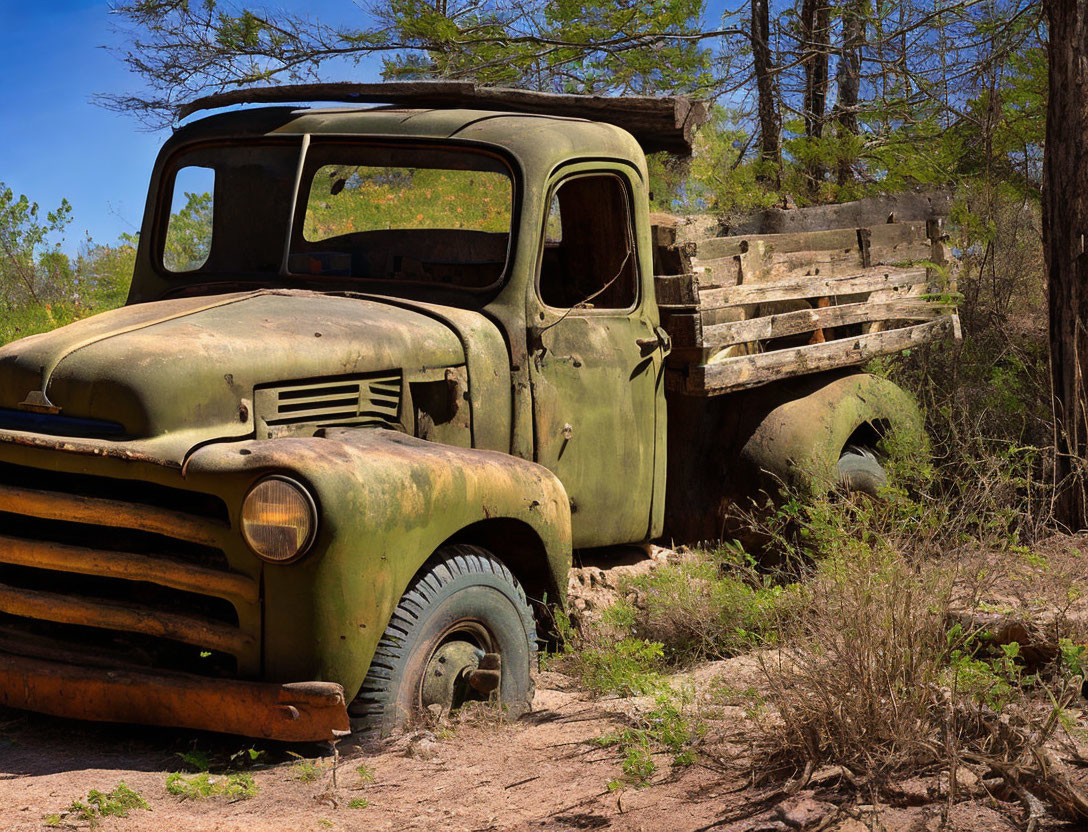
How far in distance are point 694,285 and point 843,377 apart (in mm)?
1565

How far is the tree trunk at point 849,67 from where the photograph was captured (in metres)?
11.5

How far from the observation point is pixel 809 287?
6.11 m

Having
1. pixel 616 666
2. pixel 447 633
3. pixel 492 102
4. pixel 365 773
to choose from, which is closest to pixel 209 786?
pixel 365 773

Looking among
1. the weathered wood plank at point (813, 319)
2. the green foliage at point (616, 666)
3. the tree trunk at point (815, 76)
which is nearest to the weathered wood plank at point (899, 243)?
the weathered wood plank at point (813, 319)

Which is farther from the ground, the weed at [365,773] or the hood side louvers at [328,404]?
the hood side louvers at [328,404]

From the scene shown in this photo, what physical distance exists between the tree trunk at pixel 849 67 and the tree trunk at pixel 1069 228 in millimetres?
4825

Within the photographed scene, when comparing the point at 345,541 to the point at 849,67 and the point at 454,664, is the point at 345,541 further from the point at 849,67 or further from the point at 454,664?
the point at 849,67

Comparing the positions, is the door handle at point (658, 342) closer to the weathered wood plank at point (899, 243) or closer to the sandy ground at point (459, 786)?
the sandy ground at point (459, 786)

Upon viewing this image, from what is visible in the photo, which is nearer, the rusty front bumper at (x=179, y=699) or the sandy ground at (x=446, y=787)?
the sandy ground at (x=446, y=787)

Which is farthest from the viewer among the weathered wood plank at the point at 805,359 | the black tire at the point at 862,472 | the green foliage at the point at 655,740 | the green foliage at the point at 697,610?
the black tire at the point at 862,472

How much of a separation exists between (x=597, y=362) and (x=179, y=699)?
2.23 meters

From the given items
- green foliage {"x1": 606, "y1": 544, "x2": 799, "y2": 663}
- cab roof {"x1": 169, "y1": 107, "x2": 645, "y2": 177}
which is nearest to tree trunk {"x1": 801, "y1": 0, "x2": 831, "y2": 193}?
cab roof {"x1": 169, "y1": 107, "x2": 645, "y2": 177}

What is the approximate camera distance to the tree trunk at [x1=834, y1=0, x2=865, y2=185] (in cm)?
1146

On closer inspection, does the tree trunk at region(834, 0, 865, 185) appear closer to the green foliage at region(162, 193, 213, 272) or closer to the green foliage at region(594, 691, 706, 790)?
the green foliage at region(162, 193, 213, 272)
